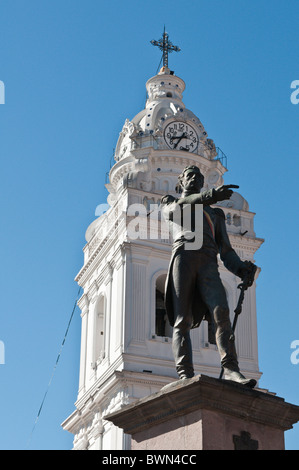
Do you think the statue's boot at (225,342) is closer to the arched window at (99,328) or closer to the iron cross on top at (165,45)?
the arched window at (99,328)

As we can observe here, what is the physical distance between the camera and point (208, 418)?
9.51 metres

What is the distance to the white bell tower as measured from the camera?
110ft

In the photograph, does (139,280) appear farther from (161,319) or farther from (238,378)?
(238,378)

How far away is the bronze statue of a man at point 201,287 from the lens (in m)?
10.4

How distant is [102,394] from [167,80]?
15.2 metres

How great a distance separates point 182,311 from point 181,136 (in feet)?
95.9

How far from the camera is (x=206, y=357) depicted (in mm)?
34906

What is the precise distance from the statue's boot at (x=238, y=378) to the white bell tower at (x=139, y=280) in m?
22.0

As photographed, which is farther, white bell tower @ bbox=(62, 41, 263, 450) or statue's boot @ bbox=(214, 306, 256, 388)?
white bell tower @ bbox=(62, 41, 263, 450)

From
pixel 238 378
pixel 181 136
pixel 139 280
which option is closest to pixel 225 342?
pixel 238 378

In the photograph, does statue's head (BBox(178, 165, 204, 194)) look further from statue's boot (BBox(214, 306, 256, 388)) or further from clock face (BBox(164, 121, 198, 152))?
clock face (BBox(164, 121, 198, 152))

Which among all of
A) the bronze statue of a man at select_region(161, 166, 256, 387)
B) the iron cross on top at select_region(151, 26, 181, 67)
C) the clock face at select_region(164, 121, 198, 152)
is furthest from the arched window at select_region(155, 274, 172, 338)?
the bronze statue of a man at select_region(161, 166, 256, 387)
